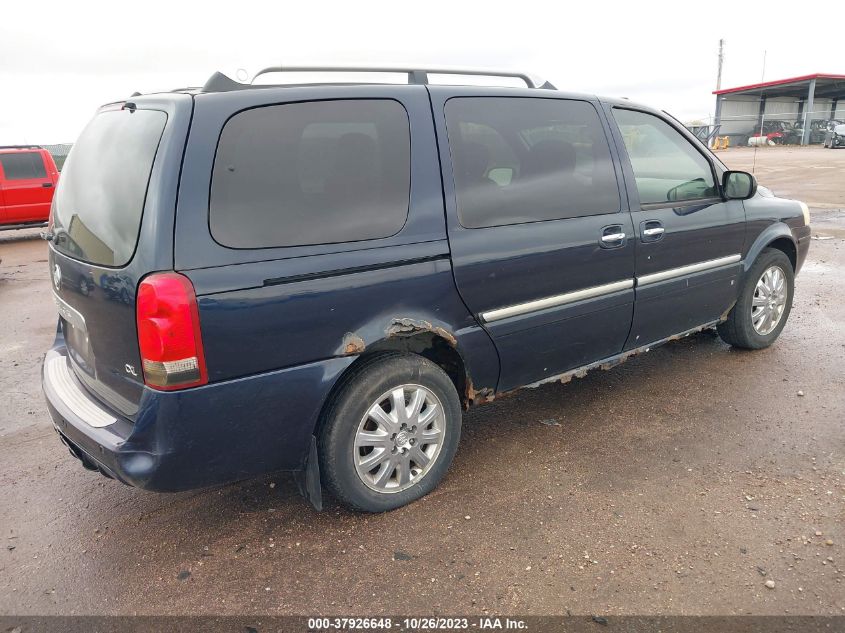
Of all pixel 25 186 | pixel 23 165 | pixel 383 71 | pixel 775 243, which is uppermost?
pixel 383 71

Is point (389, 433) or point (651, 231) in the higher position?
point (651, 231)

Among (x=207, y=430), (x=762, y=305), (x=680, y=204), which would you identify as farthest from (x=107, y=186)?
(x=762, y=305)

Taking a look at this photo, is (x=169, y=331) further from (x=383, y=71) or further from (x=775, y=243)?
(x=775, y=243)

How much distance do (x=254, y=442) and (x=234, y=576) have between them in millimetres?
556

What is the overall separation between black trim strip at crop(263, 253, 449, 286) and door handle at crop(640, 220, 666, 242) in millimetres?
1385

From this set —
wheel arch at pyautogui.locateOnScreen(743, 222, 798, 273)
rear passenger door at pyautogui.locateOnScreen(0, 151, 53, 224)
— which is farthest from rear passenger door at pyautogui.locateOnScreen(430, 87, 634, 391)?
rear passenger door at pyautogui.locateOnScreen(0, 151, 53, 224)

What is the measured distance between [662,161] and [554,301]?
134 centimetres

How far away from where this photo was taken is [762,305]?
4.77m

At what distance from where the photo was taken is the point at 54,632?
93.1 inches

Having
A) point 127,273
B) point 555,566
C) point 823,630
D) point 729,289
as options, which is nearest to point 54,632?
point 127,273

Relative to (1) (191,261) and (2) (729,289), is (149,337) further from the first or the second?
(2) (729,289)

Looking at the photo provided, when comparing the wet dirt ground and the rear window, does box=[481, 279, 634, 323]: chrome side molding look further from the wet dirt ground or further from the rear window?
the rear window

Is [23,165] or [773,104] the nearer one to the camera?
[23,165]

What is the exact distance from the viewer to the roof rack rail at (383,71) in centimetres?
266
